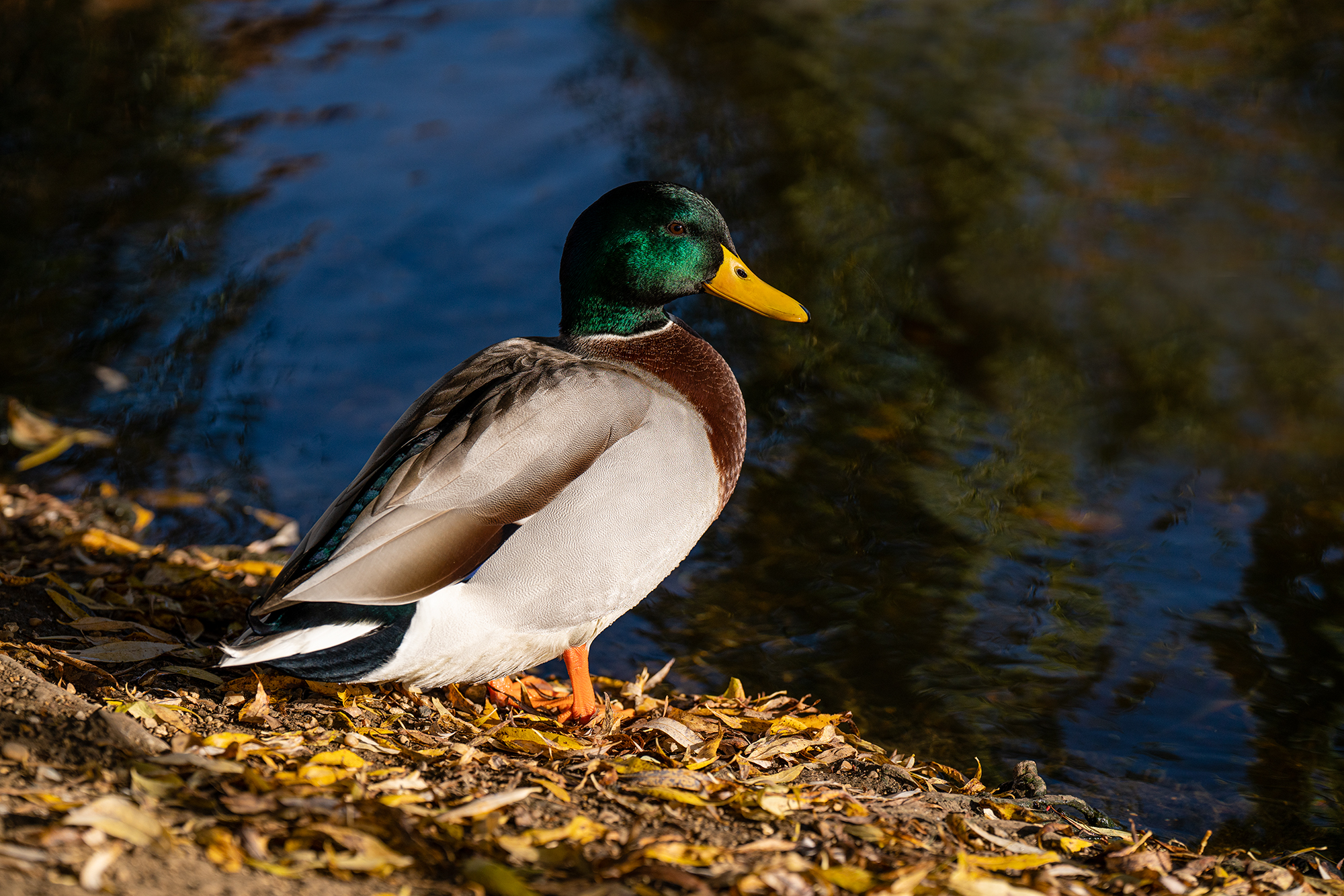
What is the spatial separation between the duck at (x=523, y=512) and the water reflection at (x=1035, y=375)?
1113 millimetres

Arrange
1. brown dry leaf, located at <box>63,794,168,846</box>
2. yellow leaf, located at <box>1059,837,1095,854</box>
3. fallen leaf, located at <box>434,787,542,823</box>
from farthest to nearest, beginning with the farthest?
yellow leaf, located at <box>1059,837,1095,854</box> < fallen leaf, located at <box>434,787,542,823</box> < brown dry leaf, located at <box>63,794,168,846</box>

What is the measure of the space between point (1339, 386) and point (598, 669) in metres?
3.80

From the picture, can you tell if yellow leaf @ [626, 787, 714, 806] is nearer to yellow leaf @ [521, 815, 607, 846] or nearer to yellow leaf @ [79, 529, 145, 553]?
yellow leaf @ [521, 815, 607, 846]

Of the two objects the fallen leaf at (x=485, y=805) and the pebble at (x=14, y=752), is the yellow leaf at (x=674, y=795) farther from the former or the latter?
the pebble at (x=14, y=752)

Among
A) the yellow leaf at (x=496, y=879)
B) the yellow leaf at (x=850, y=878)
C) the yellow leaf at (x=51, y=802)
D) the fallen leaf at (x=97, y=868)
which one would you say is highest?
the fallen leaf at (x=97, y=868)

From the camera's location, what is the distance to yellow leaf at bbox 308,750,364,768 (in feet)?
8.64

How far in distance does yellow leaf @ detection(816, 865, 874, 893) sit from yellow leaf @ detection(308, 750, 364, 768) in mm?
983

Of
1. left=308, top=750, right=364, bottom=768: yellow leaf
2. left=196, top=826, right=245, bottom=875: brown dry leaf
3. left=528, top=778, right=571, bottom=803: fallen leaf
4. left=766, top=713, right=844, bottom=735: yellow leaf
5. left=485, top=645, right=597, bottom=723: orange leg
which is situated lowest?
left=766, top=713, right=844, bottom=735: yellow leaf

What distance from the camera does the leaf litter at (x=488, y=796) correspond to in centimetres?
224

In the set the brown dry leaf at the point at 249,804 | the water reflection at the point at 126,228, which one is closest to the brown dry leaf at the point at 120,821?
the brown dry leaf at the point at 249,804

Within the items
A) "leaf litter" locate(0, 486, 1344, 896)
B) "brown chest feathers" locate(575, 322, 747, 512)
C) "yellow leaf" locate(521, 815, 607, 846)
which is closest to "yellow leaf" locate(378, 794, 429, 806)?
"leaf litter" locate(0, 486, 1344, 896)

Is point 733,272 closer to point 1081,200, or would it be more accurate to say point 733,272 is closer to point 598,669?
point 598,669

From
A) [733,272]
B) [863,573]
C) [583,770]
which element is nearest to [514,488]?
[583,770]

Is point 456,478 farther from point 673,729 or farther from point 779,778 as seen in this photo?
point 779,778
